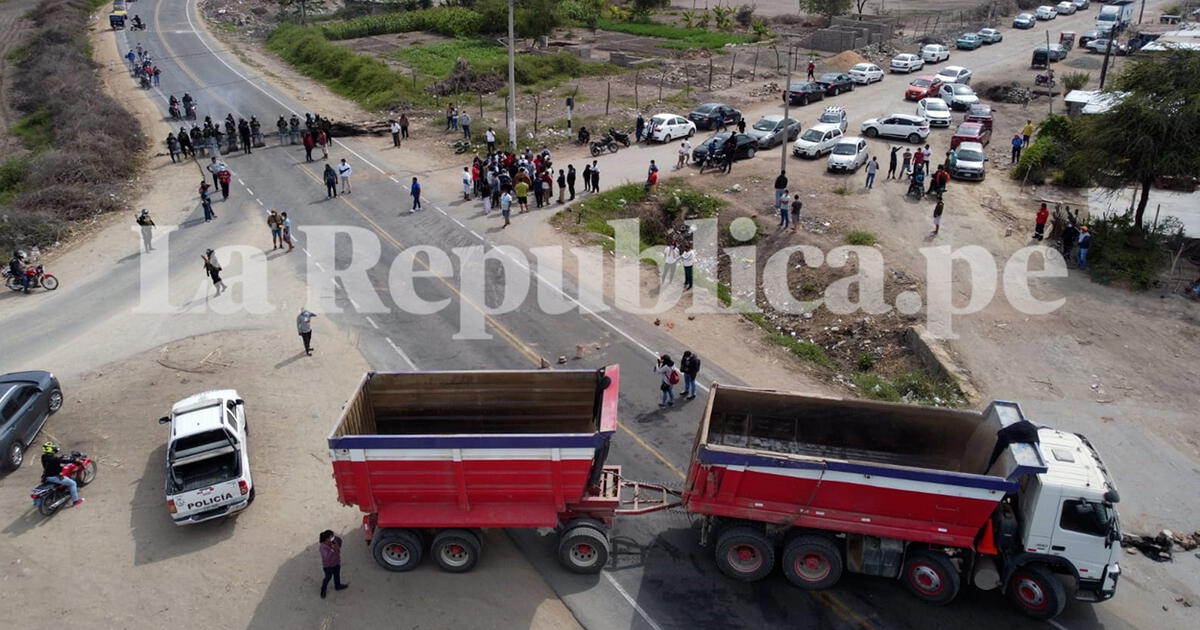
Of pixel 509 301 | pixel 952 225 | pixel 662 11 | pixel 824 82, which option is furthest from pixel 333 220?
pixel 662 11

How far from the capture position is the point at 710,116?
1569 inches

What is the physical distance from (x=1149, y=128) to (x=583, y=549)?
2288cm

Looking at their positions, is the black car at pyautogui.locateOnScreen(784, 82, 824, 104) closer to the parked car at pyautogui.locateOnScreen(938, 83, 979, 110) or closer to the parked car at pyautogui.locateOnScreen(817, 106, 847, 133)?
the parked car at pyautogui.locateOnScreen(817, 106, 847, 133)

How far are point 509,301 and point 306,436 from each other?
7.67 metres

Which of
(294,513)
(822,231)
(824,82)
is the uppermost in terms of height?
(824,82)

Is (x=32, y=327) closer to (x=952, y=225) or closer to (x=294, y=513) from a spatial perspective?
(x=294, y=513)

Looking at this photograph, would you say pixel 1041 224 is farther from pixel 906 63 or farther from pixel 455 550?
pixel 906 63

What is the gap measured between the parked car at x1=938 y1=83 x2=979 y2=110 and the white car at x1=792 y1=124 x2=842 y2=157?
505 inches

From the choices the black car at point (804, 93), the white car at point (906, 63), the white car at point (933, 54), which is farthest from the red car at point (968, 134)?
the white car at point (933, 54)

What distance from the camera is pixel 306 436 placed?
644 inches

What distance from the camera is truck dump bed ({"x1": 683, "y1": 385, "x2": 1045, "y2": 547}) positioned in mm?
11500

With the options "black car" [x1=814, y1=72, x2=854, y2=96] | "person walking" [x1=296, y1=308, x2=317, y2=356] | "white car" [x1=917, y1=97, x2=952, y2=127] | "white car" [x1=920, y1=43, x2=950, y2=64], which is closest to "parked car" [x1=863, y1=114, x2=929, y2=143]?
"white car" [x1=917, y1=97, x2=952, y2=127]

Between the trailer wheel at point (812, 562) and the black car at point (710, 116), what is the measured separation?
100ft

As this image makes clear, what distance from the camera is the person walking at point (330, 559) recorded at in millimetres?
11719
